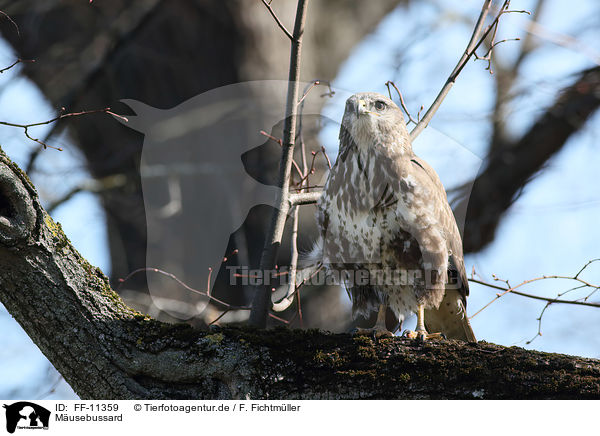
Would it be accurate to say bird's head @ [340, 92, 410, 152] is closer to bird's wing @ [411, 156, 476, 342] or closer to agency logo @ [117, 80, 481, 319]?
bird's wing @ [411, 156, 476, 342]

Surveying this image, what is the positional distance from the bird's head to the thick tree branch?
2386 millimetres

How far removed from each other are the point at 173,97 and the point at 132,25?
2.28 feet

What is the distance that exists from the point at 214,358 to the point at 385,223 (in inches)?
43.5

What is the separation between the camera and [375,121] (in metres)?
3.08

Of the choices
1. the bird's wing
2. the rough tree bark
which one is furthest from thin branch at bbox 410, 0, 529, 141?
the rough tree bark

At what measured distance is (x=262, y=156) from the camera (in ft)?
17.0

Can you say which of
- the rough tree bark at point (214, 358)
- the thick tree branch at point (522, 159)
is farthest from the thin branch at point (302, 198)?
the thick tree branch at point (522, 159)

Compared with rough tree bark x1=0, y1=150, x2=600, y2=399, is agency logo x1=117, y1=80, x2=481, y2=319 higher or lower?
higher

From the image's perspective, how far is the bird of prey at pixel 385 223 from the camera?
9.67ft

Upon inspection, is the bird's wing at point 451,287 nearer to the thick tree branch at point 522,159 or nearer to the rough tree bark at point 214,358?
the rough tree bark at point 214,358
